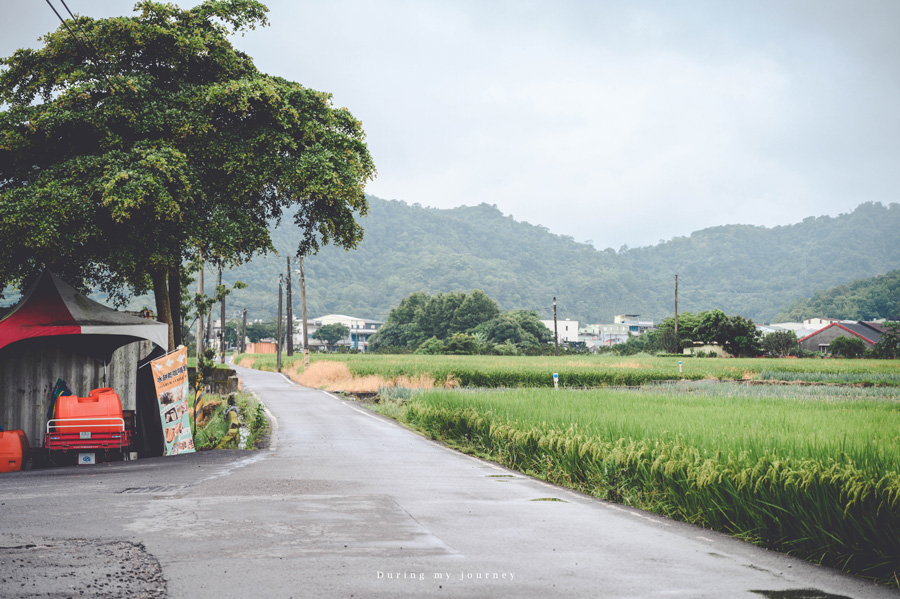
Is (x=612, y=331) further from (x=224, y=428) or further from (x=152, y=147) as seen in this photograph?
(x=152, y=147)

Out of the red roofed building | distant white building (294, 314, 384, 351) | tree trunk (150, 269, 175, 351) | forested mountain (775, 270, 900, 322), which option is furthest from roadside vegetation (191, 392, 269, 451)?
forested mountain (775, 270, 900, 322)

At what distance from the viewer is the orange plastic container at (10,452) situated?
12422mm

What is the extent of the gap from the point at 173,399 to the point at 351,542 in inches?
339

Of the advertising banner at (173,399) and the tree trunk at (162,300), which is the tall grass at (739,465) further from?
the tree trunk at (162,300)

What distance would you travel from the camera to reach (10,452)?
1245 centimetres

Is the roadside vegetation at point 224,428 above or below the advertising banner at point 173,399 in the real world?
below

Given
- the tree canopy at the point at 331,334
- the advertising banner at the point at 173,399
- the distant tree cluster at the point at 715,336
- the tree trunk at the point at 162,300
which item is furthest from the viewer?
the tree canopy at the point at 331,334

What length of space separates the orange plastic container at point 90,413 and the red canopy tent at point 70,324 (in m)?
1.20

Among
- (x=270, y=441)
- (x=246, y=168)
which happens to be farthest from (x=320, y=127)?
(x=270, y=441)

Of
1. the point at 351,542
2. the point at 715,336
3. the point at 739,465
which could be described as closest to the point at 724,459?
the point at 739,465

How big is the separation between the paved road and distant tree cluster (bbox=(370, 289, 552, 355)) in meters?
88.1

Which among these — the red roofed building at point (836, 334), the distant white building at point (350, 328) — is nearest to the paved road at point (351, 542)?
the red roofed building at point (836, 334)

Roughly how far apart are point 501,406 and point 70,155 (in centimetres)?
1113

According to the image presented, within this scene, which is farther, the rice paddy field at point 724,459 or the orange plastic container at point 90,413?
the orange plastic container at point 90,413
